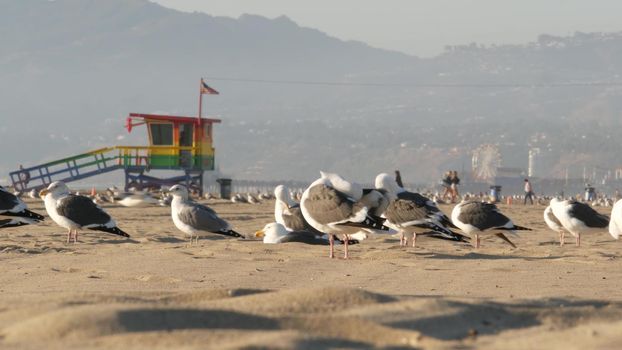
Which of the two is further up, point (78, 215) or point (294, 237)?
point (78, 215)

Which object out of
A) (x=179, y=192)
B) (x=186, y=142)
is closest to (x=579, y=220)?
(x=179, y=192)

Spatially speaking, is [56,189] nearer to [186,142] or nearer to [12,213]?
[12,213]

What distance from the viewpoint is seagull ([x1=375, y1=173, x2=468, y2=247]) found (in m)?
13.1

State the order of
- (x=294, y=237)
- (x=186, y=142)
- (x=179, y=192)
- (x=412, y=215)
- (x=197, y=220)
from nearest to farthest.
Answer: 1. (x=412, y=215)
2. (x=294, y=237)
3. (x=197, y=220)
4. (x=179, y=192)
5. (x=186, y=142)

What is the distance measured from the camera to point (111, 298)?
21.4 ft

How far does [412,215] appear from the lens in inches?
523

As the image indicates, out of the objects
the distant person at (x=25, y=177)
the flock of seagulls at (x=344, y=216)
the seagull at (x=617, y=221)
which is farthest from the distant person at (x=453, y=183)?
the seagull at (x=617, y=221)

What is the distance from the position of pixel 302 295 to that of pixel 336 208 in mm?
5780

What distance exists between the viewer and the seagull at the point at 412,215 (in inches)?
518

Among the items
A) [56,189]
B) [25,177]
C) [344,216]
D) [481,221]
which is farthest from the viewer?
[25,177]

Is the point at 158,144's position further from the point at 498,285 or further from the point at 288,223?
the point at 498,285

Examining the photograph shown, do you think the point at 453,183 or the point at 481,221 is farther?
the point at 453,183

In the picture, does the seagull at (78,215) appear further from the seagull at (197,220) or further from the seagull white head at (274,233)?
the seagull white head at (274,233)

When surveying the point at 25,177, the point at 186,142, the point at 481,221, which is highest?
the point at 481,221
